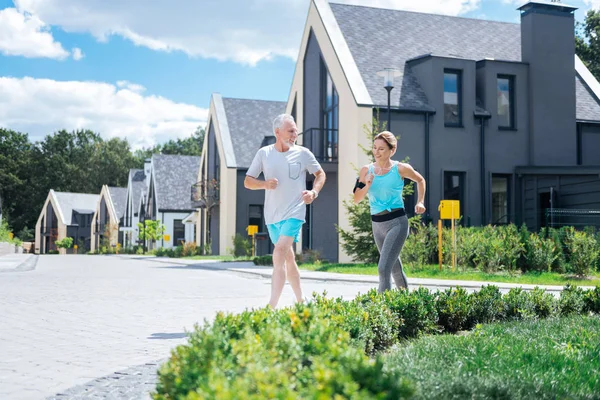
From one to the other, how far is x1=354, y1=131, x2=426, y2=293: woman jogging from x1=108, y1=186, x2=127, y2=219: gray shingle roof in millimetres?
63079

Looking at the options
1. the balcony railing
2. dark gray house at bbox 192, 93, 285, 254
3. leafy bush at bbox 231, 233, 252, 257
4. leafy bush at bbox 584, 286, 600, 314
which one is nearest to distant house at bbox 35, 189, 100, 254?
dark gray house at bbox 192, 93, 285, 254

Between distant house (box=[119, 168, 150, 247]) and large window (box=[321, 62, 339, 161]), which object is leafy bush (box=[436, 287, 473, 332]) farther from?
distant house (box=[119, 168, 150, 247])

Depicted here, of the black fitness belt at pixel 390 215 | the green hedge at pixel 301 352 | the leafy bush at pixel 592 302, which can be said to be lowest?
the leafy bush at pixel 592 302

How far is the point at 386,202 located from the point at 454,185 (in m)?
17.1

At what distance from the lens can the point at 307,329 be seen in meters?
3.58

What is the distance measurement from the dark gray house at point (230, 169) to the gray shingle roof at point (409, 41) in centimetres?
965

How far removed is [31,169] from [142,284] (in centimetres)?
7792

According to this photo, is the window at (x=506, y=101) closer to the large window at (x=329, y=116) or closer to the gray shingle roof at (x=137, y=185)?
the large window at (x=329, y=116)

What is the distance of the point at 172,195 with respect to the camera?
52.2 meters

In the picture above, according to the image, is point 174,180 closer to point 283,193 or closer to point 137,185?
point 137,185

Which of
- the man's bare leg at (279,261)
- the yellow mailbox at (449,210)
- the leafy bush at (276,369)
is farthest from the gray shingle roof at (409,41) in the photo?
the leafy bush at (276,369)

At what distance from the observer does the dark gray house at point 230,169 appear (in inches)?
1375

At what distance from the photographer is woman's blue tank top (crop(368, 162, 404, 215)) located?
22.6 ft

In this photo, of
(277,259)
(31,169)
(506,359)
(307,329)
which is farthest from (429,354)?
(31,169)
